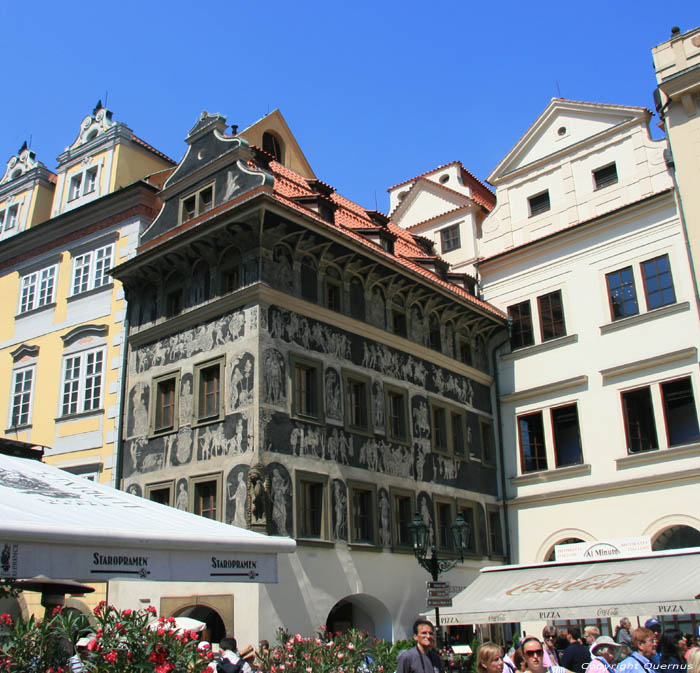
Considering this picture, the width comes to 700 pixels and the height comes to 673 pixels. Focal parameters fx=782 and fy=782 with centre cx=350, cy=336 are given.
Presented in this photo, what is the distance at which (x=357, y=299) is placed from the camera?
1859 cm

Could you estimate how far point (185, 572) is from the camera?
6.43m

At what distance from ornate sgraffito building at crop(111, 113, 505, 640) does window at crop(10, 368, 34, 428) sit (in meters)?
3.54

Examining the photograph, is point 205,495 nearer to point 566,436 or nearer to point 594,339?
point 566,436

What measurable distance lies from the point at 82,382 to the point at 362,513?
7521 mm

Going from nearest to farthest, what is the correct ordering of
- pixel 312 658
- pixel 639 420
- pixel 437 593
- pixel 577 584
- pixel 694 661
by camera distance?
pixel 694 661 → pixel 312 658 → pixel 437 593 → pixel 577 584 → pixel 639 420

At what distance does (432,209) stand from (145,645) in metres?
22.5

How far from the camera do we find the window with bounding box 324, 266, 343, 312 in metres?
18.0

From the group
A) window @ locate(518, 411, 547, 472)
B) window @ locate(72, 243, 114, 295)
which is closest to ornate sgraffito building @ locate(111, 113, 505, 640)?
window @ locate(72, 243, 114, 295)

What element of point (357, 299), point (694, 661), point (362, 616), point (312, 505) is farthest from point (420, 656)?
point (357, 299)

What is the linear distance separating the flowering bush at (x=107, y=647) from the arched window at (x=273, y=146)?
20.6 meters

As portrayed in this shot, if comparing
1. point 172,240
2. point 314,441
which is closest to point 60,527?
point 314,441

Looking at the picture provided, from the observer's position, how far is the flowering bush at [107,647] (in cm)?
450

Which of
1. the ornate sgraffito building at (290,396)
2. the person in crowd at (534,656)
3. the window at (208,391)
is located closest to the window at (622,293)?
the ornate sgraffito building at (290,396)

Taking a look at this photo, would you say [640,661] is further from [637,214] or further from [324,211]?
[637,214]
